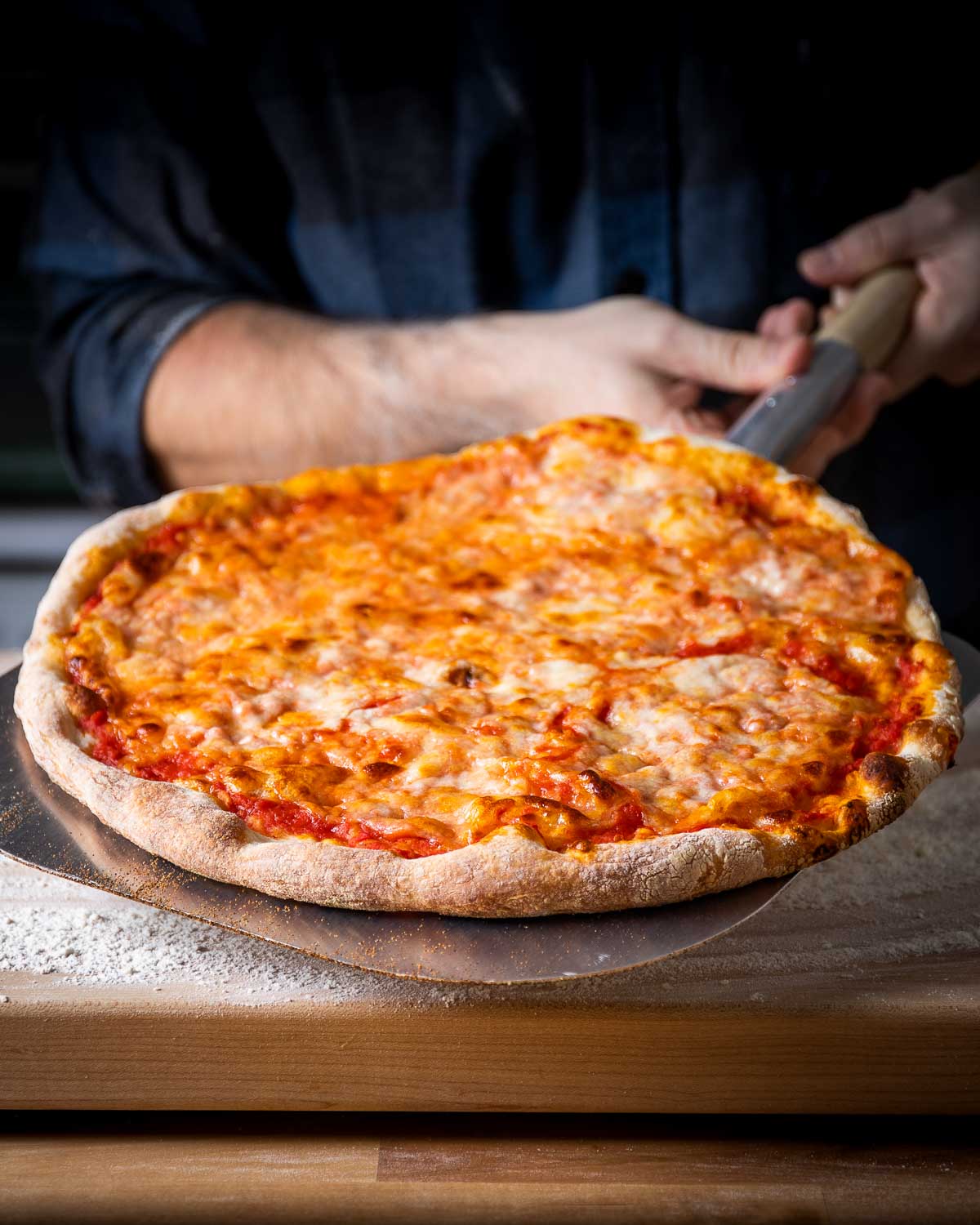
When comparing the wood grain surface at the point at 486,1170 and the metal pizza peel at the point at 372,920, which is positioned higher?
the metal pizza peel at the point at 372,920

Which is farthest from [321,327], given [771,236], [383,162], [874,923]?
[874,923]

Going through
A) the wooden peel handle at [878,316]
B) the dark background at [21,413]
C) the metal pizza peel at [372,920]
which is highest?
the wooden peel handle at [878,316]

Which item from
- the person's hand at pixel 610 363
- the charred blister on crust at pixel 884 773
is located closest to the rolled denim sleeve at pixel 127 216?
the person's hand at pixel 610 363

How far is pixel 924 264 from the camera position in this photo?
2.28m

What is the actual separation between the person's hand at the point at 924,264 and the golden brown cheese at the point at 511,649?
2.45 ft

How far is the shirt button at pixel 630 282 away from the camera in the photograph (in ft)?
8.09

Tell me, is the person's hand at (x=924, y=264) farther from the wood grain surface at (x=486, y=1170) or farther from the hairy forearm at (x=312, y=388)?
the wood grain surface at (x=486, y=1170)

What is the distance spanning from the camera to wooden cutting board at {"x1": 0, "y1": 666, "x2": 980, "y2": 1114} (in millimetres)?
1076

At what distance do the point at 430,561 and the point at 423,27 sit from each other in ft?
4.65

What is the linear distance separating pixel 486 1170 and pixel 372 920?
0.22 m

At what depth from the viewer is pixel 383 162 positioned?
257 cm

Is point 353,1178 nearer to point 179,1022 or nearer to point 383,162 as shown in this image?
point 179,1022

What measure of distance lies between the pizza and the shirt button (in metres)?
0.79

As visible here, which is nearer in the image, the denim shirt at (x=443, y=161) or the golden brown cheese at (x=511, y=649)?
the golden brown cheese at (x=511, y=649)
